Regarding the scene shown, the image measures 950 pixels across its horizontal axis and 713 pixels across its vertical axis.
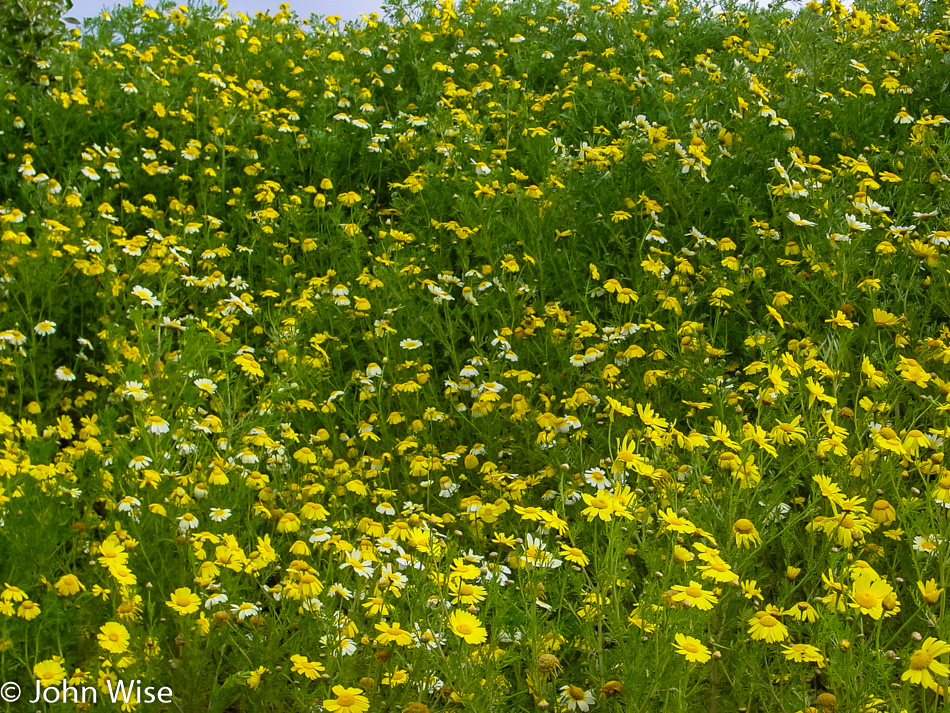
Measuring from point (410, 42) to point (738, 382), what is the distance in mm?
5551

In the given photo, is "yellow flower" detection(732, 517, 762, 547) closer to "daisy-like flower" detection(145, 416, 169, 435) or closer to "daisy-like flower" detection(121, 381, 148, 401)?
"daisy-like flower" detection(145, 416, 169, 435)

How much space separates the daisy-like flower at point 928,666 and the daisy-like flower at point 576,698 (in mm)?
714

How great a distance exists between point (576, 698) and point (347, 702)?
21.5 inches

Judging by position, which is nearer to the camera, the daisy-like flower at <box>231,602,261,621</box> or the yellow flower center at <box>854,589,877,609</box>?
the yellow flower center at <box>854,589,877,609</box>

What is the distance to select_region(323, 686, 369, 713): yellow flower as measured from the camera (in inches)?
86.9

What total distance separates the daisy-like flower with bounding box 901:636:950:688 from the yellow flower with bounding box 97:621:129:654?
1850 mm

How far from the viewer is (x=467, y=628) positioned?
2.21 m

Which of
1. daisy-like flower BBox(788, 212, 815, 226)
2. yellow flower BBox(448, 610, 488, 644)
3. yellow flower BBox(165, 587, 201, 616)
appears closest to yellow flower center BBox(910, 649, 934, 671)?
yellow flower BBox(448, 610, 488, 644)

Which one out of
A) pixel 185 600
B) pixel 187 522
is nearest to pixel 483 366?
pixel 187 522

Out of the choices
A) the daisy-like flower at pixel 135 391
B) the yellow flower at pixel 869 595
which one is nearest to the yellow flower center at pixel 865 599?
the yellow flower at pixel 869 595

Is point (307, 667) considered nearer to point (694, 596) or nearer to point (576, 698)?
point (576, 698)

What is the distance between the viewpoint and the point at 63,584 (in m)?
2.68

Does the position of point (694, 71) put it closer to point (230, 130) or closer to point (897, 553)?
point (230, 130)

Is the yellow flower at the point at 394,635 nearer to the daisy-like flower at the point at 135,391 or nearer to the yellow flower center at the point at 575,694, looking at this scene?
the yellow flower center at the point at 575,694
